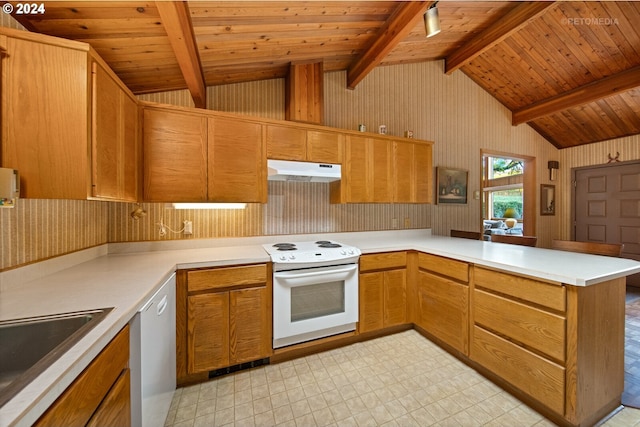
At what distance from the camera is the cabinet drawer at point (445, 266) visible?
197 cm

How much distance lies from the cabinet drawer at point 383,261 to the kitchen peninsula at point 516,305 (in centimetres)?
44

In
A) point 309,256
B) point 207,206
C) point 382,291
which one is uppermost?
point 207,206

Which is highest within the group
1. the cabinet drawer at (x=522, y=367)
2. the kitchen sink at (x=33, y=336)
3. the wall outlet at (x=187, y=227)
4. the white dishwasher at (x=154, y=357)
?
the wall outlet at (x=187, y=227)

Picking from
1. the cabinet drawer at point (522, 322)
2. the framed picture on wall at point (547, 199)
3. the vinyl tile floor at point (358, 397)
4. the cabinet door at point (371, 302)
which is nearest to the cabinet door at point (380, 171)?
the cabinet door at point (371, 302)

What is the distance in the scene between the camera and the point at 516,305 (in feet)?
5.27

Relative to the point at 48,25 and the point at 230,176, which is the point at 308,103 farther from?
the point at 48,25

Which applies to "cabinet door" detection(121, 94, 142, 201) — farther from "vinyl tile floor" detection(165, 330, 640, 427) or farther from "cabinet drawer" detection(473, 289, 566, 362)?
"cabinet drawer" detection(473, 289, 566, 362)

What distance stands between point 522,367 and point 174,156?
2853 millimetres

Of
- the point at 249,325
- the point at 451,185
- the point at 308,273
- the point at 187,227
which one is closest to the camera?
the point at 249,325

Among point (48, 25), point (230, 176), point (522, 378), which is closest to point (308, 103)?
point (230, 176)

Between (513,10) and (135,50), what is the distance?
11.8 ft

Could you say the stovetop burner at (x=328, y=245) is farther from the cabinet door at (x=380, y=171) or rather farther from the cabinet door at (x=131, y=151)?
the cabinet door at (x=131, y=151)

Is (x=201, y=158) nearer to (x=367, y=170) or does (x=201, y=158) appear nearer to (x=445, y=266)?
(x=367, y=170)

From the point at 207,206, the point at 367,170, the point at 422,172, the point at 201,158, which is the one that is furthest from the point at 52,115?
the point at 422,172
